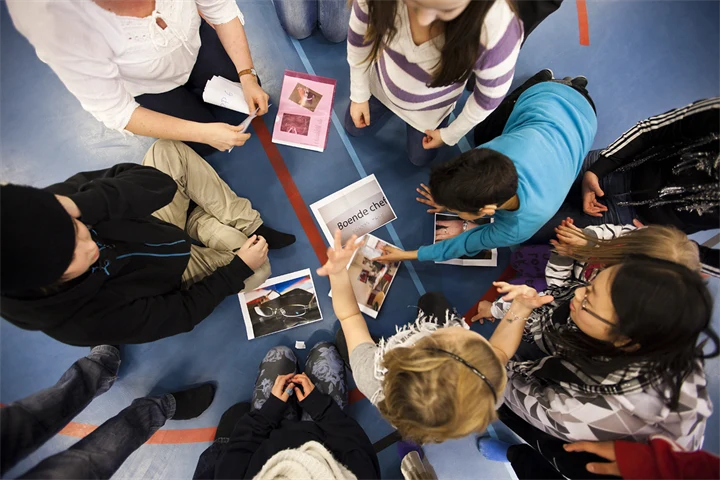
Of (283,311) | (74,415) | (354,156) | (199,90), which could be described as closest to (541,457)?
(283,311)

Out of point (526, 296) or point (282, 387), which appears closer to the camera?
point (526, 296)

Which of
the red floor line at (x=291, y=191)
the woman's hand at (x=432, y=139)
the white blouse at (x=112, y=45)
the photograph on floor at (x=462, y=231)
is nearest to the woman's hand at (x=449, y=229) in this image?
the photograph on floor at (x=462, y=231)

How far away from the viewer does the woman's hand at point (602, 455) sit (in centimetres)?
123

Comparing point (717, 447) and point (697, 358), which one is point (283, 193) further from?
point (717, 447)

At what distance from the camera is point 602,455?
1256 millimetres

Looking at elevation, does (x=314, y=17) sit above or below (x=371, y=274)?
above

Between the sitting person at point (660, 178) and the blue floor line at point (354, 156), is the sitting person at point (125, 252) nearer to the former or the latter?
the blue floor line at point (354, 156)

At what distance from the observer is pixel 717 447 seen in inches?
83.8

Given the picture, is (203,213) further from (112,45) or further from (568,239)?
(568,239)

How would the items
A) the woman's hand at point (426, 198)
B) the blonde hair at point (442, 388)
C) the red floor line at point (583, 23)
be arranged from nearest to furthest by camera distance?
the blonde hair at point (442, 388), the woman's hand at point (426, 198), the red floor line at point (583, 23)

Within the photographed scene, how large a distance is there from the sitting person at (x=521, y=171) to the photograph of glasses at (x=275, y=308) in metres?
0.89

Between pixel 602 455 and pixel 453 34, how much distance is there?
4.92 feet

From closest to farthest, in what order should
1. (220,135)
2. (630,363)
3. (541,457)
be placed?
(630,363) < (541,457) < (220,135)

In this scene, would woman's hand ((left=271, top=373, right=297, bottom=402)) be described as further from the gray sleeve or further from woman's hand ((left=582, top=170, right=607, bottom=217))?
woman's hand ((left=582, top=170, right=607, bottom=217))
